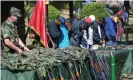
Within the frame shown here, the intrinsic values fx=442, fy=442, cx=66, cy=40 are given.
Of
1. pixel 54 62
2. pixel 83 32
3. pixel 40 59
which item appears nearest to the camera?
pixel 40 59

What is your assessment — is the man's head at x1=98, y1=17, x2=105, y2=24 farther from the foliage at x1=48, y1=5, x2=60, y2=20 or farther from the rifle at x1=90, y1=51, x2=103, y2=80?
the rifle at x1=90, y1=51, x2=103, y2=80

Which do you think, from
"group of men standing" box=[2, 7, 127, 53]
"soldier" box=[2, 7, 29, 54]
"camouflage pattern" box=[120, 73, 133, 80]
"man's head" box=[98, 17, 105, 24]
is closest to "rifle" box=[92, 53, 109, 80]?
"soldier" box=[2, 7, 29, 54]

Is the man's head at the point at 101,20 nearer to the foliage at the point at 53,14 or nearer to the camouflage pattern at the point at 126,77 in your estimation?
the foliage at the point at 53,14

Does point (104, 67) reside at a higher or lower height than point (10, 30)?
lower

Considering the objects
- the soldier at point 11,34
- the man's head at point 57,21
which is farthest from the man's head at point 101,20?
the soldier at point 11,34

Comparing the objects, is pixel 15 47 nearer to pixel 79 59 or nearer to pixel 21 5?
pixel 79 59

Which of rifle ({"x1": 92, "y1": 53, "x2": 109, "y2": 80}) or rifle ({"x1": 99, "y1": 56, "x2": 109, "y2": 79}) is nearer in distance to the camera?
rifle ({"x1": 92, "y1": 53, "x2": 109, "y2": 80})

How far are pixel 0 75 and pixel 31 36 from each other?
5010mm

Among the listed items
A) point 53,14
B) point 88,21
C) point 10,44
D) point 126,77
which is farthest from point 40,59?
point 88,21

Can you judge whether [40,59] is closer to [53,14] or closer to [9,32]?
[9,32]

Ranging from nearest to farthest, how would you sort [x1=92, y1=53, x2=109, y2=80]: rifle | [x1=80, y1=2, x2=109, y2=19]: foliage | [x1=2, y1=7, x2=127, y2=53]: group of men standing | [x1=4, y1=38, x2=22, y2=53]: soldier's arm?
[x1=4, y1=38, x2=22, y2=53]: soldier's arm
[x1=92, y1=53, x2=109, y2=80]: rifle
[x1=2, y1=7, x2=127, y2=53]: group of men standing
[x1=80, y1=2, x2=109, y2=19]: foliage

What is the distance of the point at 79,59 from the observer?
25.3 feet

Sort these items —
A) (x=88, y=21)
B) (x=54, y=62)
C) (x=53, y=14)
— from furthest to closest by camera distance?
(x=88, y=21)
(x=53, y=14)
(x=54, y=62)

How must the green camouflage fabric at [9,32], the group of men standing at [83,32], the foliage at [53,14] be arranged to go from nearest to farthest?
the green camouflage fabric at [9,32], the foliage at [53,14], the group of men standing at [83,32]
